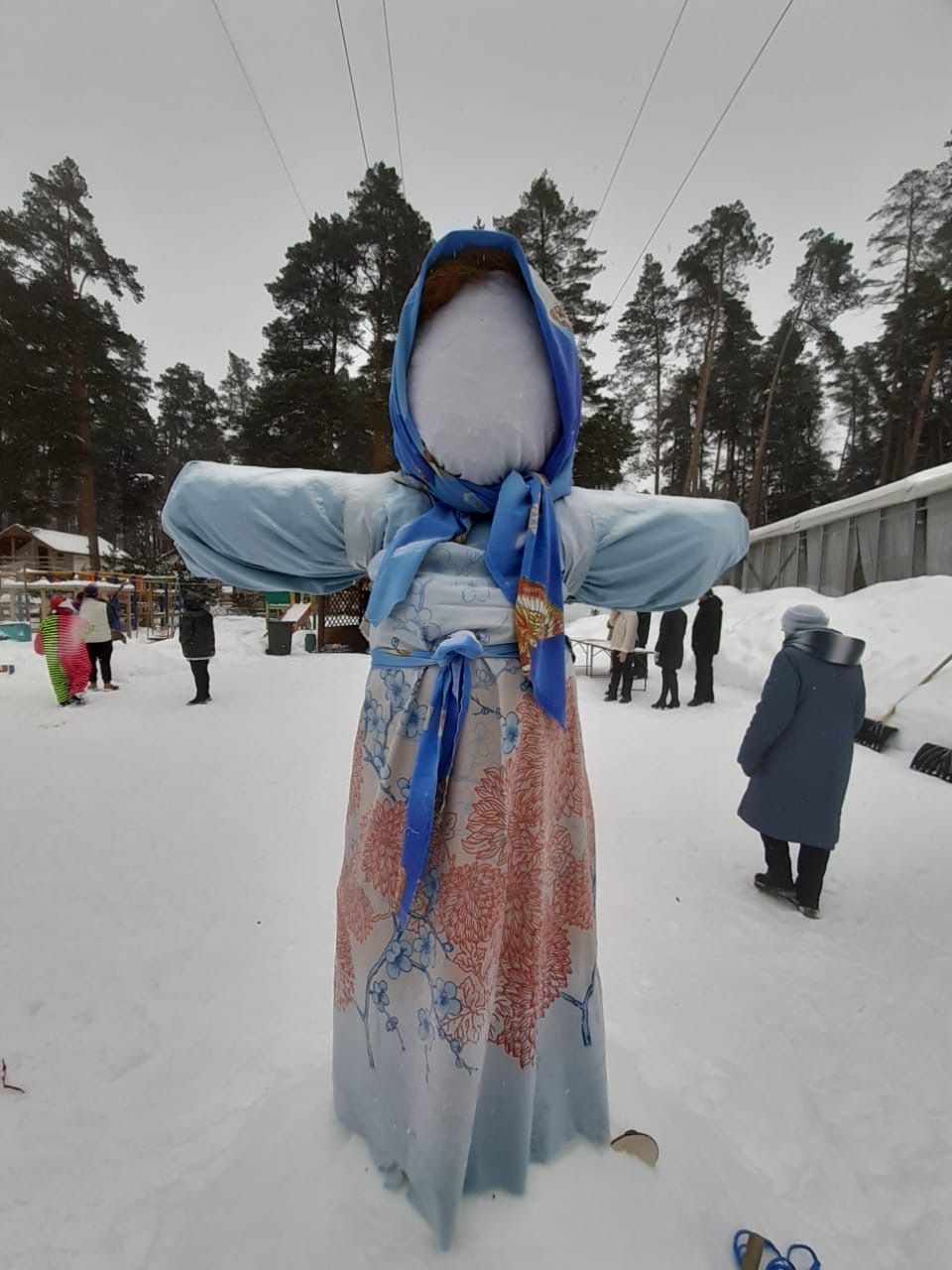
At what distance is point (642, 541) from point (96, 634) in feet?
29.1

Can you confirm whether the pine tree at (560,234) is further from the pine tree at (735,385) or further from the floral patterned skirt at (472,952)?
the floral patterned skirt at (472,952)

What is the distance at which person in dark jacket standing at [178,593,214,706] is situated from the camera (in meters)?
7.48

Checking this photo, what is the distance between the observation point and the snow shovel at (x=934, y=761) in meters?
4.85

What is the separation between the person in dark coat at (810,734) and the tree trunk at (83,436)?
1653 cm

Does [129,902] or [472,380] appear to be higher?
[472,380]

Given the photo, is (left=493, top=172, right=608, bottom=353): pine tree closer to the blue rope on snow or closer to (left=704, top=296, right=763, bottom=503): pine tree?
(left=704, top=296, right=763, bottom=503): pine tree

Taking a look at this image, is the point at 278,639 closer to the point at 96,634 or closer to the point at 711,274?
the point at 96,634

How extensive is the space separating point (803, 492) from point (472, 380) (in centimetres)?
2550

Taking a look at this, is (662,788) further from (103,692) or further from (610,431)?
(610,431)

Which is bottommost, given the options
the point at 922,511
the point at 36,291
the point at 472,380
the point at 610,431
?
the point at 472,380

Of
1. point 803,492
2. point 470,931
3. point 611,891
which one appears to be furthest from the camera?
point 803,492

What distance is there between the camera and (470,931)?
110 centimetres

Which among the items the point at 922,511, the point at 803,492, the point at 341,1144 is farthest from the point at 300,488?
the point at 803,492

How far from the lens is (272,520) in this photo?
1.18 metres
